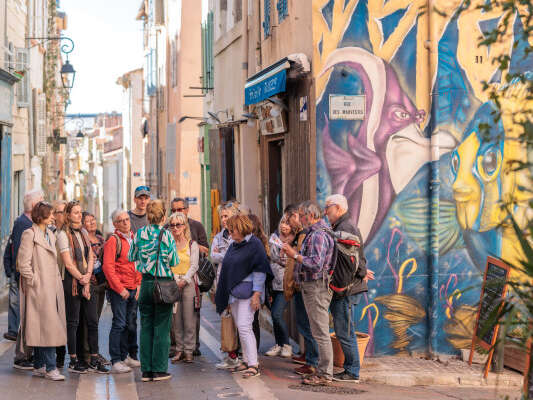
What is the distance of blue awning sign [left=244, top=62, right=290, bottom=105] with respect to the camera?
35.2ft

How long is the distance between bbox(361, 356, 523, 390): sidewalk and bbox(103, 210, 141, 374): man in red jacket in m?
2.55

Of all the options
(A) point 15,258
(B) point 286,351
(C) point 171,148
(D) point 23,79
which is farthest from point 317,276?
(C) point 171,148

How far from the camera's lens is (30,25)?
24.7 m

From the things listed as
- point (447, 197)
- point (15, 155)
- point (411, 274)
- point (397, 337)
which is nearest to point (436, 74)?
point (447, 197)

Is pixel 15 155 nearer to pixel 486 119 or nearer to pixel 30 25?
pixel 30 25

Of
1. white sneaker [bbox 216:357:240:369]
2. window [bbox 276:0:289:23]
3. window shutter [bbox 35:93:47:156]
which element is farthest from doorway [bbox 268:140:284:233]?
window shutter [bbox 35:93:47:156]

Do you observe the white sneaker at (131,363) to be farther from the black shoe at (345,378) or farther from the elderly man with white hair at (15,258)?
the black shoe at (345,378)

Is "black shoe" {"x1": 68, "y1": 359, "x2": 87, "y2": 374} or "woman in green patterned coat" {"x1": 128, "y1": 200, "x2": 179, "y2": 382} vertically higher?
"woman in green patterned coat" {"x1": 128, "y1": 200, "x2": 179, "y2": 382}

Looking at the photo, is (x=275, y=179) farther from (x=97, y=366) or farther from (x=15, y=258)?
(x=97, y=366)

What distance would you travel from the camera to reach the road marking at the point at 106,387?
7.88 m

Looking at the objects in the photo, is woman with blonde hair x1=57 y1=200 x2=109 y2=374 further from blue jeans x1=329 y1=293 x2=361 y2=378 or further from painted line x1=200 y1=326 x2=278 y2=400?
blue jeans x1=329 y1=293 x2=361 y2=378

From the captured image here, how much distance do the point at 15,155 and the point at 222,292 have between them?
556 inches

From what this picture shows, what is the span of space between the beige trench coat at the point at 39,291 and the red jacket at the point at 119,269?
1.80 feet

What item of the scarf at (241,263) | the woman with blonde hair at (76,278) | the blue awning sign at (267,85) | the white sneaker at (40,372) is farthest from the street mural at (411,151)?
the white sneaker at (40,372)
